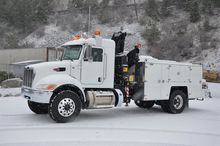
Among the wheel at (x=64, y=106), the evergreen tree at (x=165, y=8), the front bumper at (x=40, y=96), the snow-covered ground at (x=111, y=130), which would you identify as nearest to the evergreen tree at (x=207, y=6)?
the evergreen tree at (x=165, y=8)

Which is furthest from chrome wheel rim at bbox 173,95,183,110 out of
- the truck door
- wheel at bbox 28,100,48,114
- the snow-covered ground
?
wheel at bbox 28,100,48,114

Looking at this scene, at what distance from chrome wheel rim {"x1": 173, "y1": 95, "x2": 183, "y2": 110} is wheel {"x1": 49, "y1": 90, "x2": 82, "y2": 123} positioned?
4.45 metres

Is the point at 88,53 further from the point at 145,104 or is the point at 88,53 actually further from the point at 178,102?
the point at 145,104

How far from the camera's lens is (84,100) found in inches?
360

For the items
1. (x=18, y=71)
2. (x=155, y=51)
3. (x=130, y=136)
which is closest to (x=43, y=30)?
(x=18, y=71)

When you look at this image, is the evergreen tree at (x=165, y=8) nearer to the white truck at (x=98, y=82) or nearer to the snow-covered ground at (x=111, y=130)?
the white truck at (x=98, y=82)

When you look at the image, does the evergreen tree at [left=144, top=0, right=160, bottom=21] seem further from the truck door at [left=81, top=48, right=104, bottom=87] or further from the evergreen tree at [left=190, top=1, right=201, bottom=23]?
the truck door at [left=81, top=48, right=104, bottom=87]

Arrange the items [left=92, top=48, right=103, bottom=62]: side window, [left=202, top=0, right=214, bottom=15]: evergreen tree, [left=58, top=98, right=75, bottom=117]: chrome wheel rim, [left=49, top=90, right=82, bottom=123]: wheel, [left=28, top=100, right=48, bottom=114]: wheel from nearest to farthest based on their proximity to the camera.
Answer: [left=49, top=90, right=82, bottom=123]: wheel → [left=58, top=98, right=75, bottom=117]: chrome wheel rim → [left=92, top=48, right=103, bottom=62]: side window → [left=28, top=100, right=48, bottom=114]: wheel → [left=202, top=0, right=214, bottom=15]: evergreen tree

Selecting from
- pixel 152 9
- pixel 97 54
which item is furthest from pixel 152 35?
pixel 97 54

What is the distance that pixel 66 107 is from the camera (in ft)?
28.1

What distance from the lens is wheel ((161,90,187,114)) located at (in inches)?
442

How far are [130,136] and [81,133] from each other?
1311 mm

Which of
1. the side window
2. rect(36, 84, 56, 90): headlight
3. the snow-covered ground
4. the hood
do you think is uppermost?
the side window

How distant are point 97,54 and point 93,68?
1.73 ft
